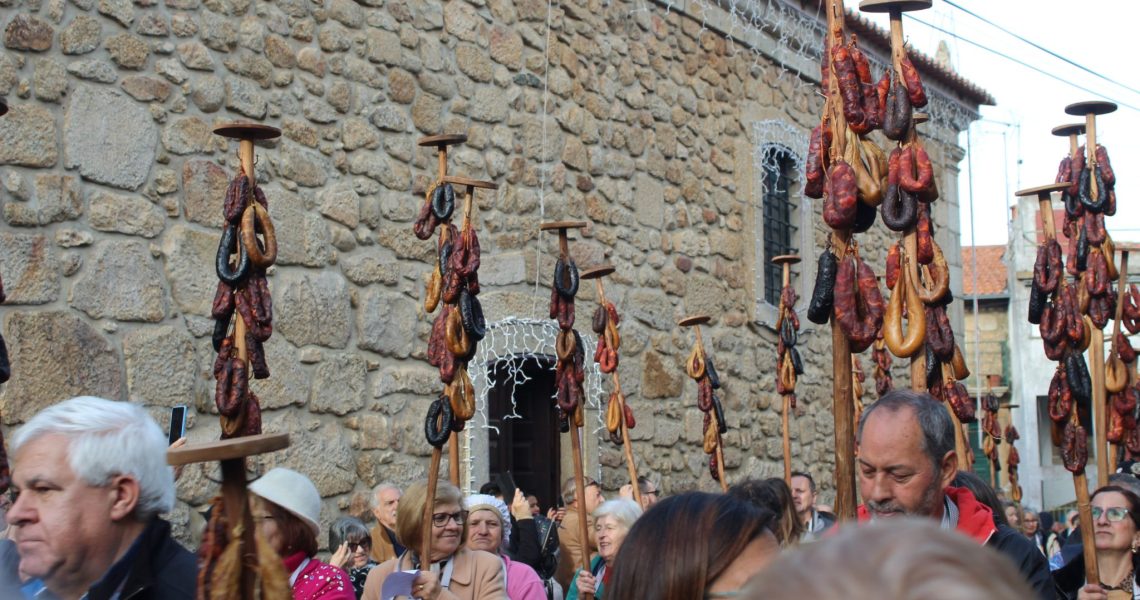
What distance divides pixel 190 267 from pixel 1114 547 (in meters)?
4.60

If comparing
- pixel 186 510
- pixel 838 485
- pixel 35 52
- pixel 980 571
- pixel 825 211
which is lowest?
pixel 186 510

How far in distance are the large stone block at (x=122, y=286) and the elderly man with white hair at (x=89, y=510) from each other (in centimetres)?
384

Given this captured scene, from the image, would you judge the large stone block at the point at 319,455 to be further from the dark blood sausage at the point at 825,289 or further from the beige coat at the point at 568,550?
the dark blood sausage at the point at 825,289

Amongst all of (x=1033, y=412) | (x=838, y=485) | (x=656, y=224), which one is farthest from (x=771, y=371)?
(x=1033, y=412)

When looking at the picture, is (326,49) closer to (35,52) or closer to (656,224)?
(35,52)

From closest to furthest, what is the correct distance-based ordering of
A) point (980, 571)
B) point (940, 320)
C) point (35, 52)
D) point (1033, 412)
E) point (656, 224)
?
point (980, 571)
point (940, 320)
point (35, 52)
point (656, 224)
point (1033, 412)

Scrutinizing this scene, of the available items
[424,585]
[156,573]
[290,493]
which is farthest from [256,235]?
[156,573]

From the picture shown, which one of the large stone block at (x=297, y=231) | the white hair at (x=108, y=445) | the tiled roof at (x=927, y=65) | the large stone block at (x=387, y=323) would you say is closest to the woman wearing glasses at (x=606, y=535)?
the large stone block at (x=387, y=323)

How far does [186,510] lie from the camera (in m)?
6.62

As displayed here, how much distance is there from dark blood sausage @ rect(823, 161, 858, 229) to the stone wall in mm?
3909

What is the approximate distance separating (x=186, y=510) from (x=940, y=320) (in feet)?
12.7

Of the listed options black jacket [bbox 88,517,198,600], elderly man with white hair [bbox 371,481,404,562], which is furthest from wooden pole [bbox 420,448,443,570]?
black jacket [bbox 88,517,198,600]

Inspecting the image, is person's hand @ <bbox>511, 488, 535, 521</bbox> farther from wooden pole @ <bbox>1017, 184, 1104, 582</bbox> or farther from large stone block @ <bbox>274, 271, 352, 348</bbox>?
wooden pole @ <bbox>1017, 184, 1104, 582</bbox>

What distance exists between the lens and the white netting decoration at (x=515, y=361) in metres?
8.64
